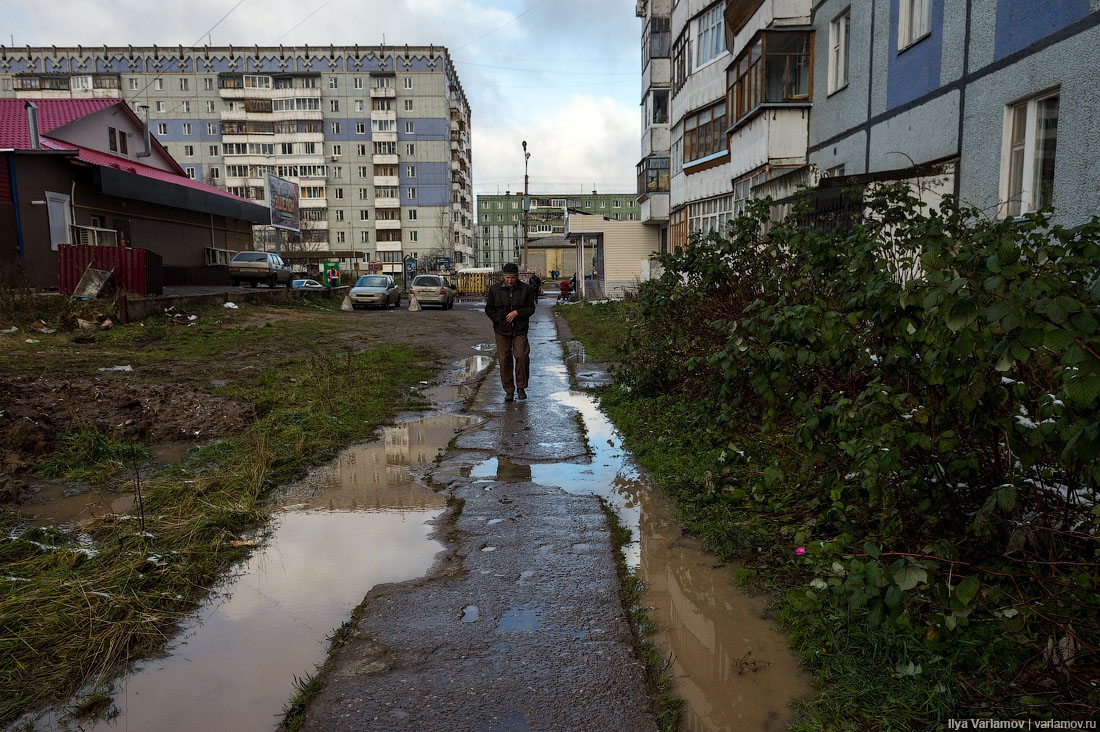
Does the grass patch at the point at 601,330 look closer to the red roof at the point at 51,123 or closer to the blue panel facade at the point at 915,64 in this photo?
the blue panel facade at the point at 915,64

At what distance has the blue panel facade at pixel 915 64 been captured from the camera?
436 inches

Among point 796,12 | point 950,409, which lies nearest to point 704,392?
point 950,409

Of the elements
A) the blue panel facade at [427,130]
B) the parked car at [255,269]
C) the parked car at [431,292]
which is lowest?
the parked car at [431,292]

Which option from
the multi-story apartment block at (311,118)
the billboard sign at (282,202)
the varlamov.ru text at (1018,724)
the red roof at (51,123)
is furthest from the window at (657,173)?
the multi-story apartment block at (311,118)

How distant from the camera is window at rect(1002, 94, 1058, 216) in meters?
8.89

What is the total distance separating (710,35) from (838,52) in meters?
8.77

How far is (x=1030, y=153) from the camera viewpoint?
9188mm

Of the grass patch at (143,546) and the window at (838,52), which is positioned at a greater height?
the window at (838,52)

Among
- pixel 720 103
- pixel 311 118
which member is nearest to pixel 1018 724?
pixel 720 103

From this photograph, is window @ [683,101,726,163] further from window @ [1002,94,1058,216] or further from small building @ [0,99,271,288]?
small building @ [0,99,271,288]

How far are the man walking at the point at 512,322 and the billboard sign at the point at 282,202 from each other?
3453 cm

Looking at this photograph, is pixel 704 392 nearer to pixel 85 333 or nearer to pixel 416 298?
pixel 85 333

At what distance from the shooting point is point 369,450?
7.25m

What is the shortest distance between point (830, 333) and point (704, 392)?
333 centimetres
